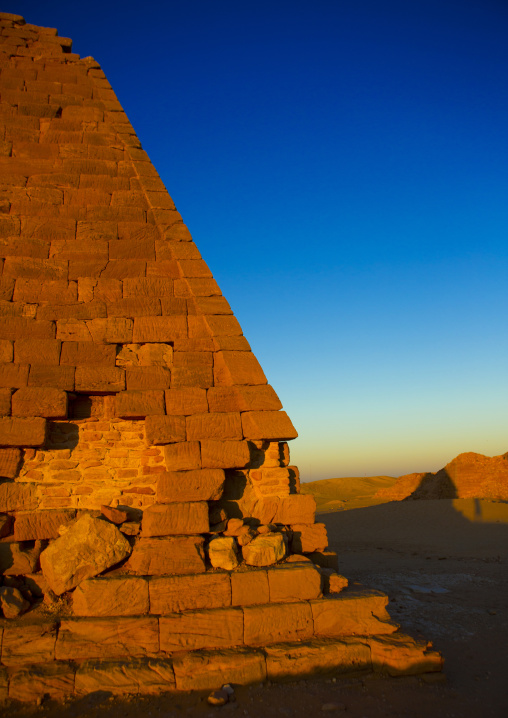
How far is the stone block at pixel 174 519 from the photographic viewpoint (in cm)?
492

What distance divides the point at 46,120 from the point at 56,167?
0.99 m

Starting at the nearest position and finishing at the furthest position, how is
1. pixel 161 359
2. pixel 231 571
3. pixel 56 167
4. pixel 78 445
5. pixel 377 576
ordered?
pixel 231 571
pixel 78 445
pixel 161 359
pixel 56 167
pixel 377 576

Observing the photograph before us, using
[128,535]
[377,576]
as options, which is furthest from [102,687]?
[377,576]

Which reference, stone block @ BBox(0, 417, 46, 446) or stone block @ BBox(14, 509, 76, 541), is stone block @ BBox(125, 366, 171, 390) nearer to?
stone block @ BBox(0, 417, 46, 446)

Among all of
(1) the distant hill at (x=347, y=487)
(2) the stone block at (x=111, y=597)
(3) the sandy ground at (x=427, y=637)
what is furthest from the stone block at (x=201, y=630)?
(1) the distant hill at (x=347, y=487)

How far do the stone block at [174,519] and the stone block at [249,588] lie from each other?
0.63 m

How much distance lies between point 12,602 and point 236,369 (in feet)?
10.8

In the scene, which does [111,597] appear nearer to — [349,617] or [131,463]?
[131,463]

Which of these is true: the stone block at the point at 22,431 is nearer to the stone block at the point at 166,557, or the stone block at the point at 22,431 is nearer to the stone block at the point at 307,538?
the stone block at the point at 166,557

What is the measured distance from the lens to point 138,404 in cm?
538

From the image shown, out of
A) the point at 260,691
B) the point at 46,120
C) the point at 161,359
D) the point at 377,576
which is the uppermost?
the point at 46,120

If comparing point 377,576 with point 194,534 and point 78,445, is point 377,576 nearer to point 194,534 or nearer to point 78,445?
point 194,534

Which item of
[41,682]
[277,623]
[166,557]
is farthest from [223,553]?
[41,682]

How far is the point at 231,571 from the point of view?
475 centimetres
